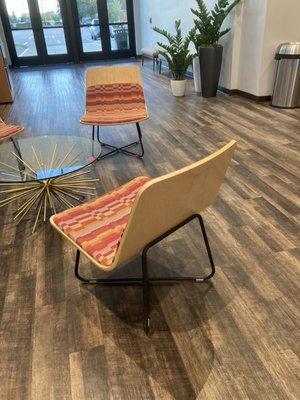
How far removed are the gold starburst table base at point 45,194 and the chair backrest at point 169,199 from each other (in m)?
1.31

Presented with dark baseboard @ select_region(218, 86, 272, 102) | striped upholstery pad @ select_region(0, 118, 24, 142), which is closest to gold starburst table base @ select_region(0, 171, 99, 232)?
striped upholstery pad @ select_region(0, 118, 24, 142)

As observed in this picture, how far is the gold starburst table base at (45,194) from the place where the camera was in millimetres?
2418

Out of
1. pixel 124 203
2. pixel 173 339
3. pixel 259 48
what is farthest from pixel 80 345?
pixel 259 48

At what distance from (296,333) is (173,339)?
0.53 meters

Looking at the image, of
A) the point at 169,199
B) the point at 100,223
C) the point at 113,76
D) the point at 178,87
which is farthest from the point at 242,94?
the point at 169,199

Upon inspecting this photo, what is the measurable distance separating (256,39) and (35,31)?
22.8 ft

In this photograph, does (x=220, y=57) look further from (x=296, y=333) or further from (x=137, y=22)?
(x=137, y=22)

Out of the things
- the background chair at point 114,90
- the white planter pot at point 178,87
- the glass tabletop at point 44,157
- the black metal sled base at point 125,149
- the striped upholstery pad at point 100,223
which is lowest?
the black metal sled base at point 125,149

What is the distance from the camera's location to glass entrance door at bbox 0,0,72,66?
8789mm

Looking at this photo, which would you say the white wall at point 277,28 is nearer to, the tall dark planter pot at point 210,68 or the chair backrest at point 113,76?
the tall dark planter pot at point 210,68

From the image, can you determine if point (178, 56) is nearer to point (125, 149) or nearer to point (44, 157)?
point (125, 149)

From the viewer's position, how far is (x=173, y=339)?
1413mm

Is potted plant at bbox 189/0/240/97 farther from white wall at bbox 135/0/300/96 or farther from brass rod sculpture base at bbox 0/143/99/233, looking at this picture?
brass rod sculpture base at bbox 0/143/99/233

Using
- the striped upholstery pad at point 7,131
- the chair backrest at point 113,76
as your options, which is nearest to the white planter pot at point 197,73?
the chair backrest at point 113,76
